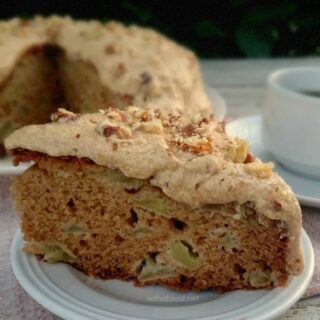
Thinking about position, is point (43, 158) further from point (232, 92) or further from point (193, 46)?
point (193, 46)

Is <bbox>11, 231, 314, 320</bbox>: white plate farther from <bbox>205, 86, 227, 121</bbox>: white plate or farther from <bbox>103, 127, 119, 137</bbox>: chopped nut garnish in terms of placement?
<bbox>205, 86, 227, 121</bbox>: white plate

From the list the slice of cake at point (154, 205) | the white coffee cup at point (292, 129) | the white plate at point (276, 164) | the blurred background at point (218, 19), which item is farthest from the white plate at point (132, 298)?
the blurred background at point (218, 19)

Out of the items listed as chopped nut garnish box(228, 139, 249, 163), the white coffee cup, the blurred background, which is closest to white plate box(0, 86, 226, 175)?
the white coffee cup

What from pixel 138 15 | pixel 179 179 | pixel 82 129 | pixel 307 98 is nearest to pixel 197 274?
pixel 179 179

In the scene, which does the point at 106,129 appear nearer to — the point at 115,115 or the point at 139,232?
the point at 115,115

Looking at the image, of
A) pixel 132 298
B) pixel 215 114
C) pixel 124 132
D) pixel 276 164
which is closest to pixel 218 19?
pixel 215 114

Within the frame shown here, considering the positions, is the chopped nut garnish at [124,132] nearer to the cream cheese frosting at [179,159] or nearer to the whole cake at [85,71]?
the cream cheese frosting at [179,159]
